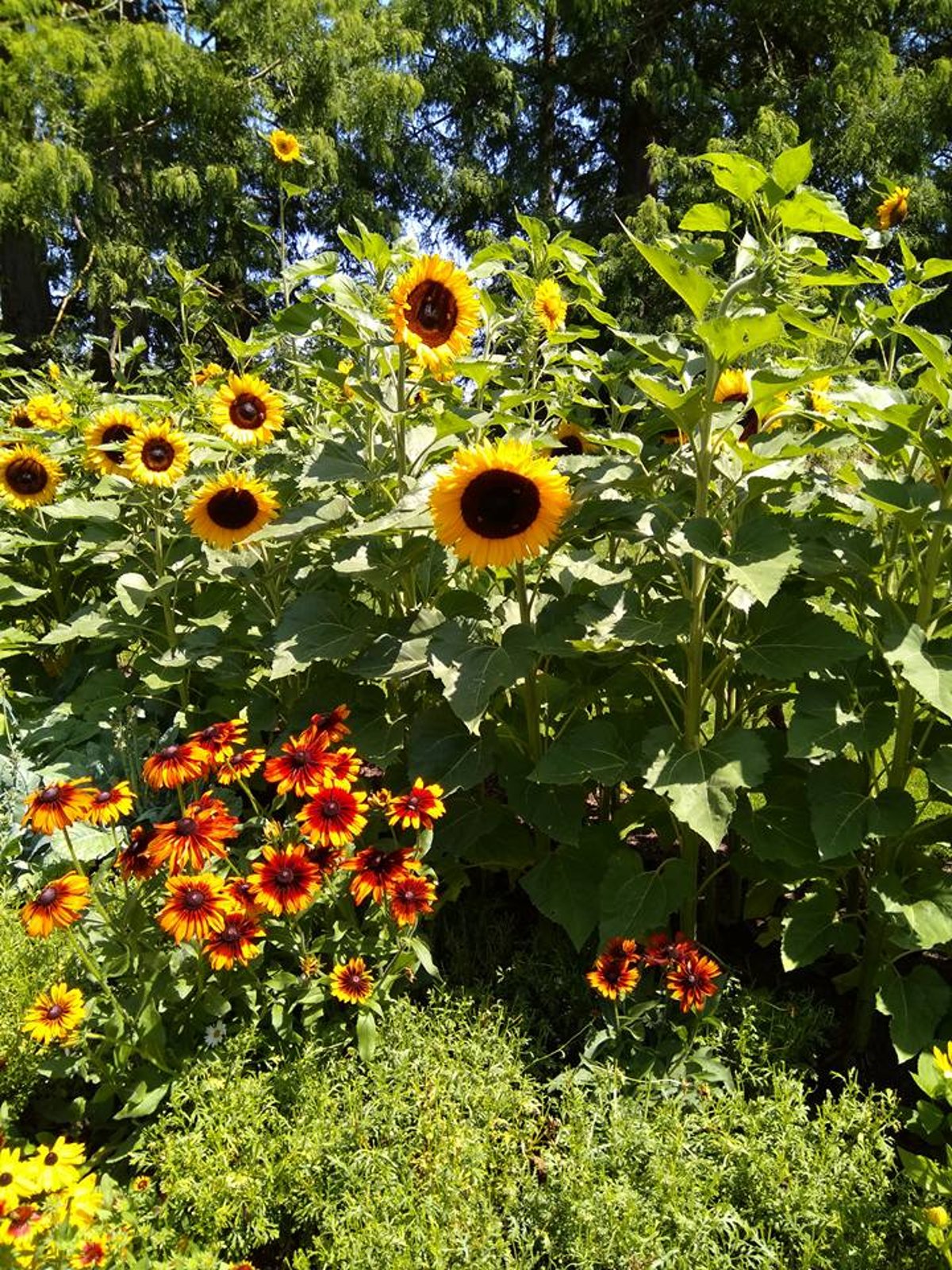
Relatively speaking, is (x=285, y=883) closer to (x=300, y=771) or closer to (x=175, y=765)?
(x=300, y=771)

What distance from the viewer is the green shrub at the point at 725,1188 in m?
1.51

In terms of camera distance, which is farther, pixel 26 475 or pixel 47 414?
pixel 47 414

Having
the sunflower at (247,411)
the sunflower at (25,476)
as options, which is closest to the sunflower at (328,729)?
the sunflower at (247,411)

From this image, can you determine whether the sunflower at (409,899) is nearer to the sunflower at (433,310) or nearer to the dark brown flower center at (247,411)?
the sunflower at (433,310)

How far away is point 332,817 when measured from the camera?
5.84 feet

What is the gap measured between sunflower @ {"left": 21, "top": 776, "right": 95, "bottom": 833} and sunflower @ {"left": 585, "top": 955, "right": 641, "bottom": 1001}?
1007 millimetres

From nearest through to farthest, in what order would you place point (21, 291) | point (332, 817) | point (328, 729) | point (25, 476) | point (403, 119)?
→ point (332, 817) < point (328, 729) < point (25, 476) < point (21, 291) < point (403, 119)

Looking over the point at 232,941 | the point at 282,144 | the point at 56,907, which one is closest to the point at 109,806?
the point at 56,907

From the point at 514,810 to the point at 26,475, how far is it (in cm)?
223

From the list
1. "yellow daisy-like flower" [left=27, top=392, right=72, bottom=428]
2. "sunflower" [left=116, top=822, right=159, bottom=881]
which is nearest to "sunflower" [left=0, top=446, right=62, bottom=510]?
"yellow daisy-like flower" [left=27, top=392, right=72, bottom=428]

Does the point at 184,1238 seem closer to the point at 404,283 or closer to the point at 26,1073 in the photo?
the point at 26,1073

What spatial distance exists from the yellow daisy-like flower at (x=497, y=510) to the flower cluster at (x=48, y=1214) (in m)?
1.23

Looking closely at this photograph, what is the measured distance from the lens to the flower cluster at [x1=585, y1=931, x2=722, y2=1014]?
1821mm

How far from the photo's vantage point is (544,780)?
1.92 metres
